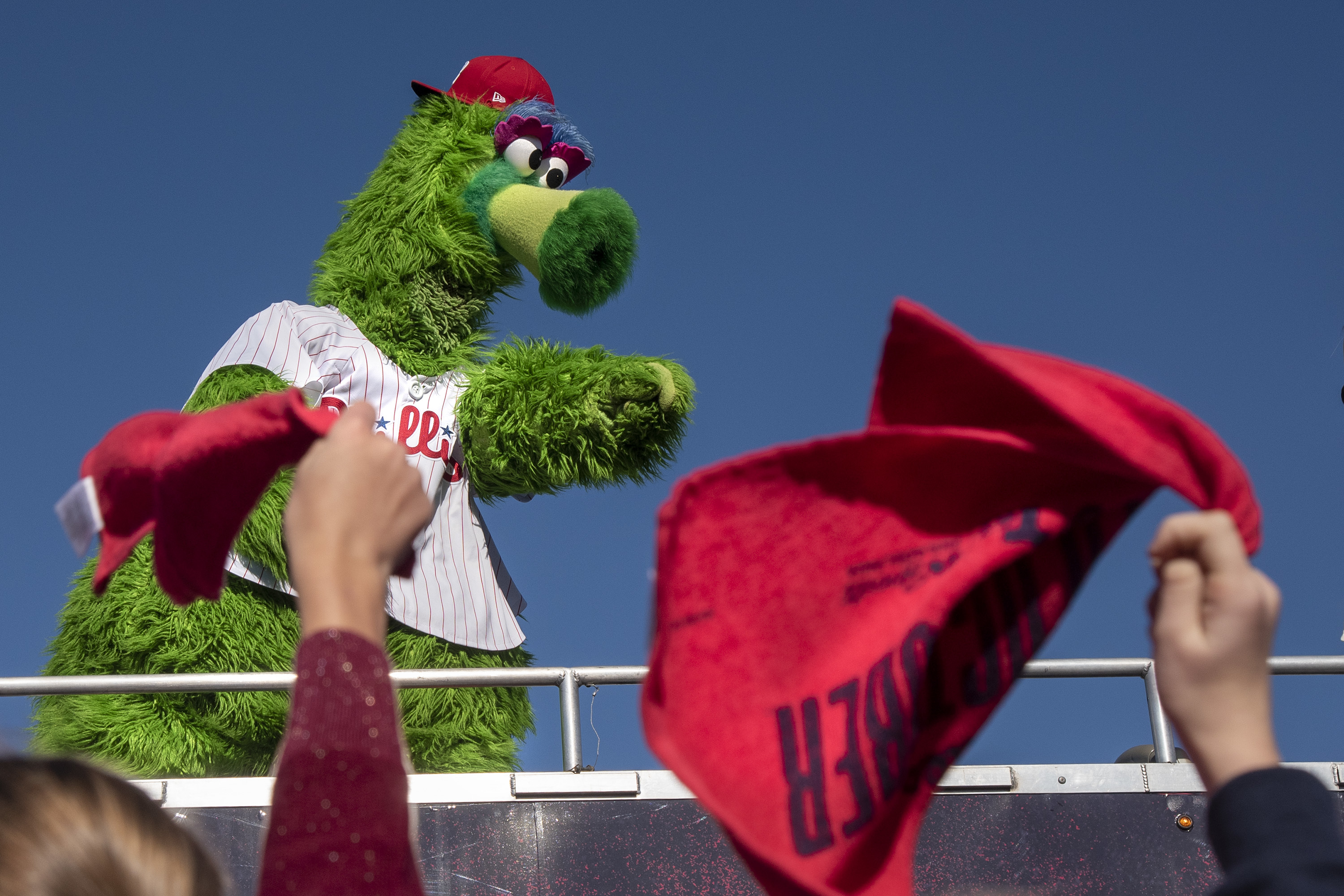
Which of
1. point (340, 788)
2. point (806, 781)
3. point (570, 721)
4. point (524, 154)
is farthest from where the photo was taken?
point (524, 154)

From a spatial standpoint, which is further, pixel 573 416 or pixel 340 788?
pixel 573 416

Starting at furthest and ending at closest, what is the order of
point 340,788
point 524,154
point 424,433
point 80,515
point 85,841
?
point 524,154, point 424,433, point 80,515, point 340,788, point 85,841

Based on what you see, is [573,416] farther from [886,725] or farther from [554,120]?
[886,725]

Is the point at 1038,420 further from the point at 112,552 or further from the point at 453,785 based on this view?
the point at 453,785

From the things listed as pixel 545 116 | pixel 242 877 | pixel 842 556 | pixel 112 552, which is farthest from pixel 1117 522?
pixel 545 116

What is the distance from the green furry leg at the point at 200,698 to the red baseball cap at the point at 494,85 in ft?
5.04

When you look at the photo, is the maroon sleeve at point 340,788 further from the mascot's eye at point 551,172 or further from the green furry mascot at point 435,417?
the mascot's eye at point 551,172

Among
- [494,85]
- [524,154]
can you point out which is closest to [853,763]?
[524,154]

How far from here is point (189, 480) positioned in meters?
1.08

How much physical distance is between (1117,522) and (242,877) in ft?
5.73

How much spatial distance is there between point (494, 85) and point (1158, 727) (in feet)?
7.99

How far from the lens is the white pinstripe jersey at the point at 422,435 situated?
3.08 m

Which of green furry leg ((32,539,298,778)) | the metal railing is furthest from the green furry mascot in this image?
the metal railing

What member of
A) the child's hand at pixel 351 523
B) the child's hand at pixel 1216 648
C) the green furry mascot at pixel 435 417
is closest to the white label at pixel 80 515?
the child's hand at pixel 351 523
